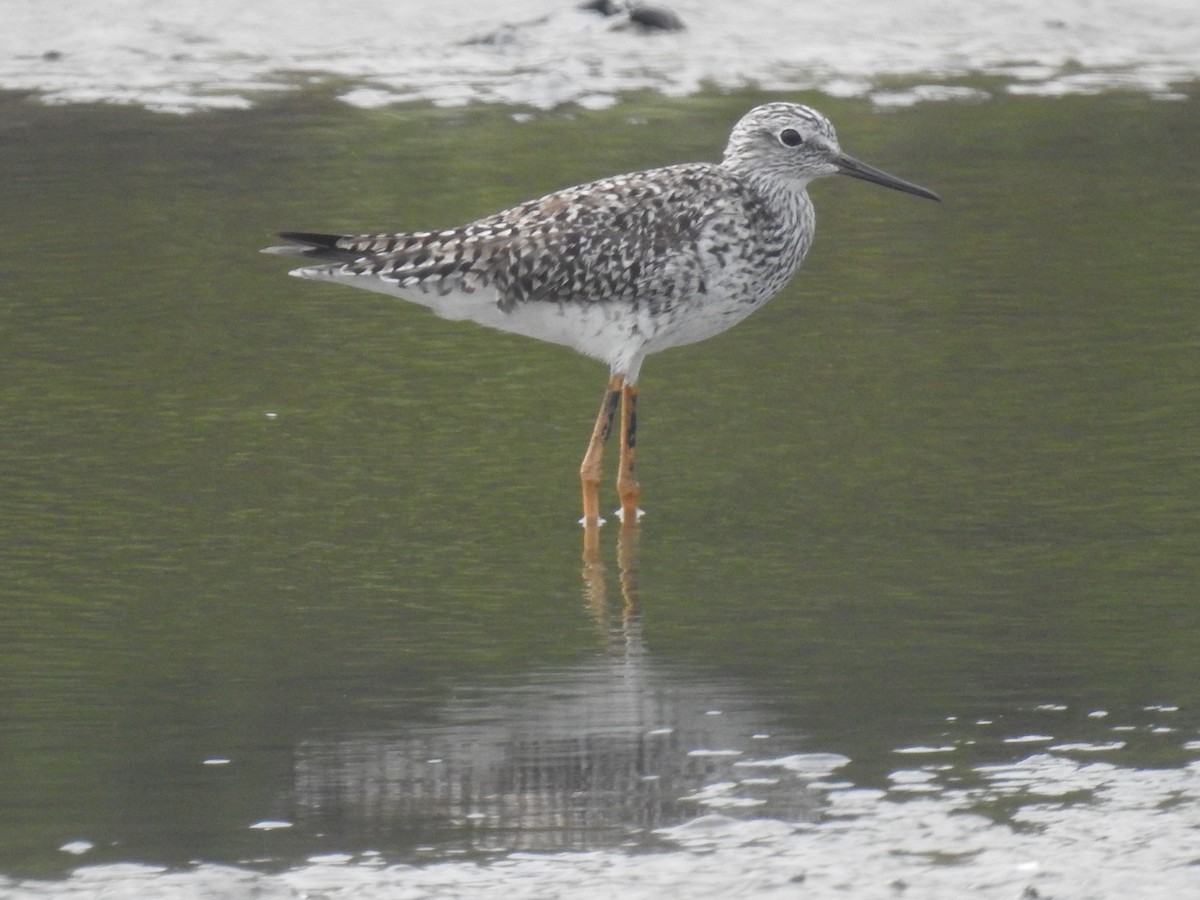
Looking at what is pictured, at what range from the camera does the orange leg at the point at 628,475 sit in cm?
816

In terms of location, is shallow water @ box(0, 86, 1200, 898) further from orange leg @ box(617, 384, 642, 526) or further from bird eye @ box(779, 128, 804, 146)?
bird eye @ box(779, 128, 804, 146)

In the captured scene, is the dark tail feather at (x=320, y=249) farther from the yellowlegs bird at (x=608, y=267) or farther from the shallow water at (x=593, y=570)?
the shallow water at (x=593, y=570)

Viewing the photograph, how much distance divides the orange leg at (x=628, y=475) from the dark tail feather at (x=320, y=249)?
114cm

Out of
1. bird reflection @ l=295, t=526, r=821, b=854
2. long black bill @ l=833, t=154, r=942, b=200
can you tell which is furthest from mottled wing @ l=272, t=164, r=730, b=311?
bird reflection @ l=295, t=526, r=821, b=854

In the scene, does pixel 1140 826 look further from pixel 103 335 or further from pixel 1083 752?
pixel 103 335

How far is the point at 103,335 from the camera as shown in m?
10.4

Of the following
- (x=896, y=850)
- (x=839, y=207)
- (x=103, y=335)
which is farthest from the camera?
(x=839, y=207)

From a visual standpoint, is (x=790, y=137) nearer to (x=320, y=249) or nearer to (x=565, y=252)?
(x=565, y=252)

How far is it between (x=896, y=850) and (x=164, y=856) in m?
1.60

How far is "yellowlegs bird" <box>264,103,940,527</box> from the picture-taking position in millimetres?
8281

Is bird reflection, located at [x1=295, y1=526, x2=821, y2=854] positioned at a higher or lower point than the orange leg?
lower

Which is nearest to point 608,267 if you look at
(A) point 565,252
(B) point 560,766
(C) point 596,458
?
(A) point 565,252

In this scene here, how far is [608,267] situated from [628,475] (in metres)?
0.74

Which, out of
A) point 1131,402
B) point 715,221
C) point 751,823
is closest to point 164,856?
point 751,823
